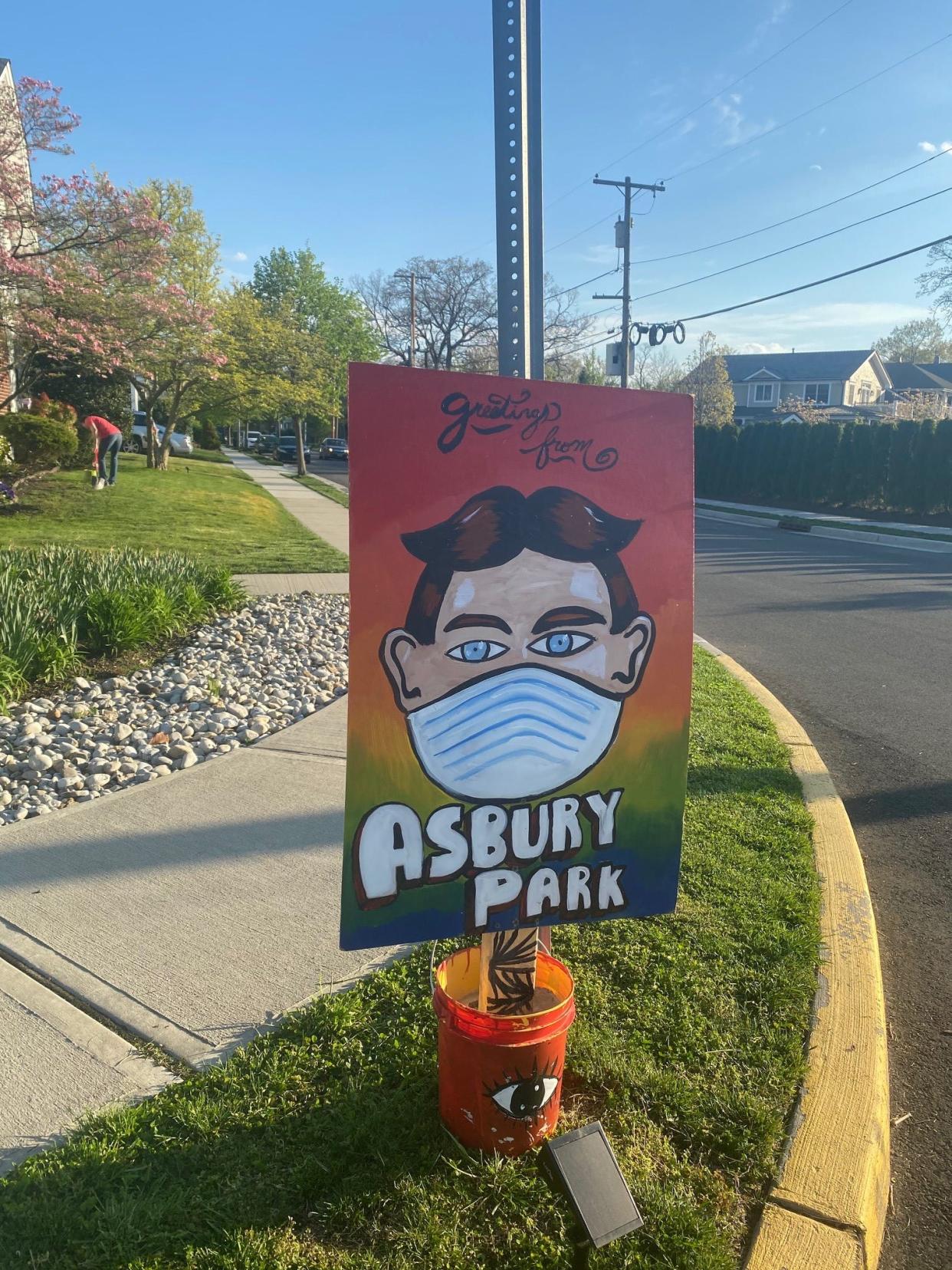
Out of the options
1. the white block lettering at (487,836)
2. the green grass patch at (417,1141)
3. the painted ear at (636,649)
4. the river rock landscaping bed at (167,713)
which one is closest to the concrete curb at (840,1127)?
the green grass patch at (417,1141)

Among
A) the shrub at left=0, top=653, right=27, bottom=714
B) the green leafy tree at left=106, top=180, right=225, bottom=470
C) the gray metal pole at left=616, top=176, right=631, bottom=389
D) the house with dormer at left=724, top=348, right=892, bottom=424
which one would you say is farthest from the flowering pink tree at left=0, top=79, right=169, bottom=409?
the house with dormer at left=724, top=348, right=892, bottom=424

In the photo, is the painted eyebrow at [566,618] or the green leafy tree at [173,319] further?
the green leafy tree at [173,319]

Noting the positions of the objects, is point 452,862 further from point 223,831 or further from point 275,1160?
point 223,831

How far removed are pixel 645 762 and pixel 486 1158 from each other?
1088 mm

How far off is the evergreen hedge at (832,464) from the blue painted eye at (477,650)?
19382mm

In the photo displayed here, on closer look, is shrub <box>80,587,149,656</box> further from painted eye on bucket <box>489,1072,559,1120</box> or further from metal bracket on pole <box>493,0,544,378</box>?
painted eye on bucket <box>489,1072,559,1120</box>

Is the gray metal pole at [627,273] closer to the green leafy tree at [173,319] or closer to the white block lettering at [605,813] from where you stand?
the green leafy tree at [173,319]

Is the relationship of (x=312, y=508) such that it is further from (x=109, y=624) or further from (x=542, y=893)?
(x=542, y=893)

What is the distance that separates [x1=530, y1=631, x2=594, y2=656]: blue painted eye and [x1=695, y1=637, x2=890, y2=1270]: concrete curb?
1428 mm

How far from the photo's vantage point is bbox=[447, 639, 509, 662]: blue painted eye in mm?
2221

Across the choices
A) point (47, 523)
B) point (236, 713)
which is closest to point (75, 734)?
point (236, 713)

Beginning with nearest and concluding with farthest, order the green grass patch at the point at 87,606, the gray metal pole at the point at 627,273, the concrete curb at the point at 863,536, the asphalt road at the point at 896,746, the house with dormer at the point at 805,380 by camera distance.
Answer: the asphalt road at the point at 896,746, the green grass patch at the point at 87,606, the concrete curb at the point at 863,536, the gray metal pole at the point at 627,273, the house with dormer at the point at 805,380

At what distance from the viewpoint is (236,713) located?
5738mm

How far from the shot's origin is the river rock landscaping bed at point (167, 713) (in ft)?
15.5
